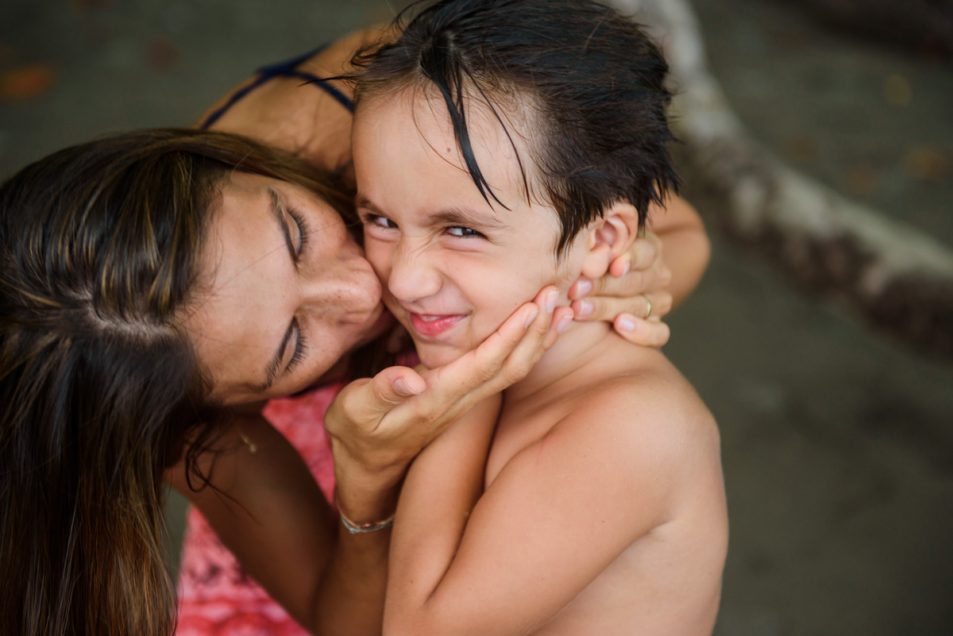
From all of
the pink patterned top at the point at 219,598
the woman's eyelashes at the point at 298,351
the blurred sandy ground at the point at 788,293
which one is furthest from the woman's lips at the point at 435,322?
the blurred sandy ground at the point at 788,293

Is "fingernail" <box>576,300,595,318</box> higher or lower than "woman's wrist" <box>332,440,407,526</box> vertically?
higher

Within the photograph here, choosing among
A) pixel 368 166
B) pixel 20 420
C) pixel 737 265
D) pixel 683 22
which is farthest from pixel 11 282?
pixel 683 22

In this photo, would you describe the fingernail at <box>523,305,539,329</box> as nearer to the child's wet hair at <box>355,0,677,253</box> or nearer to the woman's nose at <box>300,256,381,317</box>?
the child's wet hair at <box>355,0,677,253</box>

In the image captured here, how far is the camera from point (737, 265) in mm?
4648

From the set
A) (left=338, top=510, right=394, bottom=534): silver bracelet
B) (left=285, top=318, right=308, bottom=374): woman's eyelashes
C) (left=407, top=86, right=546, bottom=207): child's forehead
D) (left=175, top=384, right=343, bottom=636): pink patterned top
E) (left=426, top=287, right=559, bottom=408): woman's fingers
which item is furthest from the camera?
(left=175, top=384, right=343, bottom=636): pink patterned top

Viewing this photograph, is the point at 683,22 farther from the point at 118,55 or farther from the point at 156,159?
the point at 156,159

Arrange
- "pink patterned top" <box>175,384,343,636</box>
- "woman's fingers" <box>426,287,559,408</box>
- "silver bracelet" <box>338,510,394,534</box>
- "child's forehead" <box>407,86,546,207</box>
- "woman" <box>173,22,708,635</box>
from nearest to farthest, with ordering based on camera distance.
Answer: "child's forehead" <box>407,86,546,207</box> → "woman's fingers" <box>426,287,559,408</box> → "silver bracelet" <box>338,510,394,534</box> → "woman" <box>173,22,708,635</box> → "pink patterned top" <box>175,384,343,636</box>

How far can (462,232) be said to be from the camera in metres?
1.75

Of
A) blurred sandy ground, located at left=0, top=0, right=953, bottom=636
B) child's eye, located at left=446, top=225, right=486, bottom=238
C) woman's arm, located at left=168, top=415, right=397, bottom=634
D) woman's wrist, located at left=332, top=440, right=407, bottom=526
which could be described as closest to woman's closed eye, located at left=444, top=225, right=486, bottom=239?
child's eye, located at left=446, top=225, right=486, bottom=238

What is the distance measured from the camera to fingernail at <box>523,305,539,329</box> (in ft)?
5.83

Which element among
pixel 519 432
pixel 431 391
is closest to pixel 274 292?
pixel 431 391

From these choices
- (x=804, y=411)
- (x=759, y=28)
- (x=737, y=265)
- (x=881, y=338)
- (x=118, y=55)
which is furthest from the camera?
(x=759, y=28)

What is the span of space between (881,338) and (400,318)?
10.0 feet

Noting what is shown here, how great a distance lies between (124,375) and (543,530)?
0.84m
